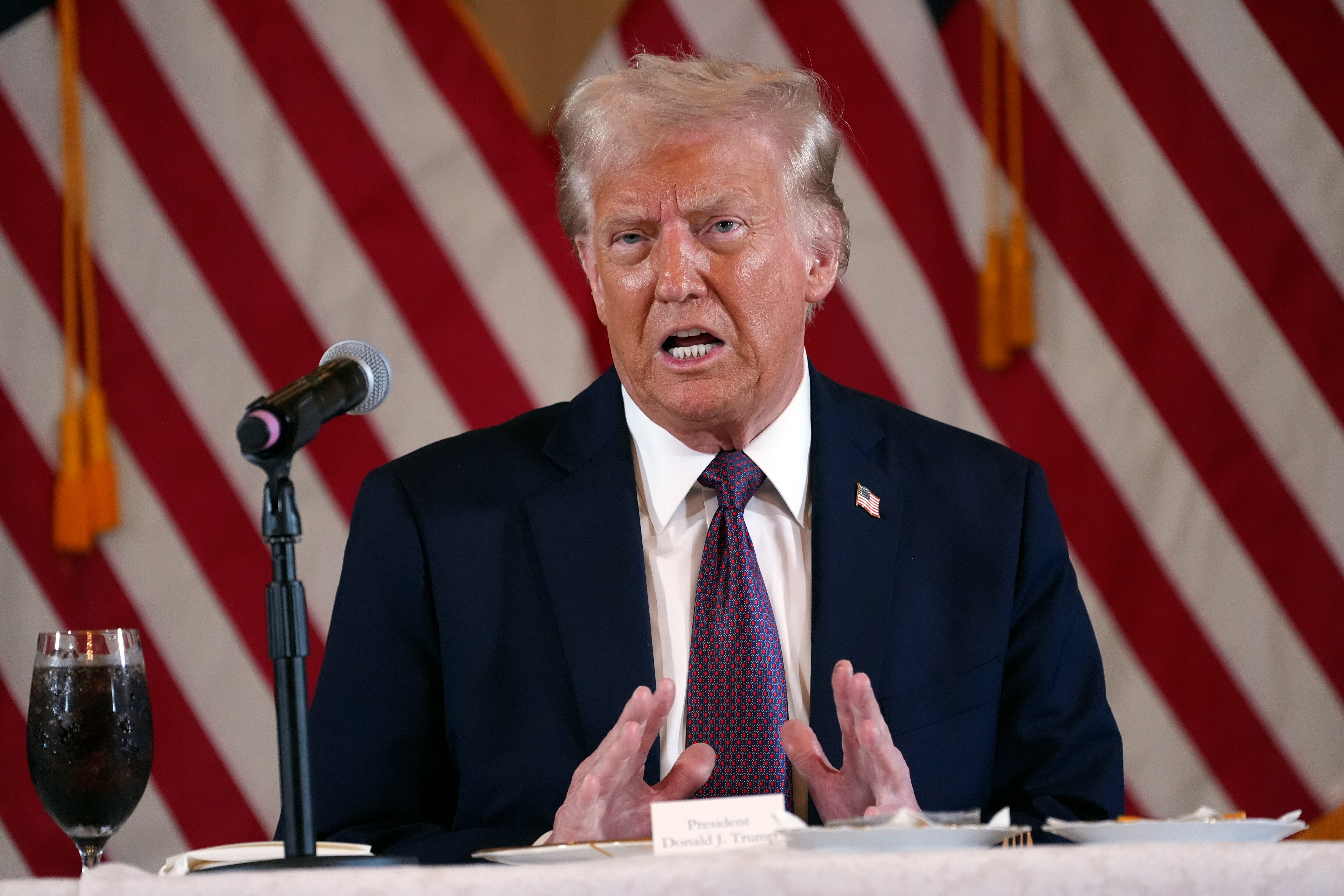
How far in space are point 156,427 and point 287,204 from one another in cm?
53

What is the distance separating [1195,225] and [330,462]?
184 cm

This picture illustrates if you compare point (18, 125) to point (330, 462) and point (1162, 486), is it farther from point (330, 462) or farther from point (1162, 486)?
point (1162, 486)

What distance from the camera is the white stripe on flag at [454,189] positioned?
2850 mm

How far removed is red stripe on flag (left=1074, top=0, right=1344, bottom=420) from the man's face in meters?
1.42

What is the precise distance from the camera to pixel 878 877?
2.71ft

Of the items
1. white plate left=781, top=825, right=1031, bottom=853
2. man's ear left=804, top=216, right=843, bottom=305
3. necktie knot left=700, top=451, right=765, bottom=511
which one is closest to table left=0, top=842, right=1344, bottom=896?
white plate left=781, top=825, right=1031, bottom=853

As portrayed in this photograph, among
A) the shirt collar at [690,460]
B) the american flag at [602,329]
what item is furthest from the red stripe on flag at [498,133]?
the shirt collar at [690,460]

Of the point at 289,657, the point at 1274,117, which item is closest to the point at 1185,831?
the point at 289,657

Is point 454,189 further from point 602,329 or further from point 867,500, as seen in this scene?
point 867,500

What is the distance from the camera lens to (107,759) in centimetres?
136

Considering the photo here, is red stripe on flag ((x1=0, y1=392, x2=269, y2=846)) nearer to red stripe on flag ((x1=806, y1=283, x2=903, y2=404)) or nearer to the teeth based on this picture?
red stripe on flag ((x1=806, y1=283, x2=903, y2=404))

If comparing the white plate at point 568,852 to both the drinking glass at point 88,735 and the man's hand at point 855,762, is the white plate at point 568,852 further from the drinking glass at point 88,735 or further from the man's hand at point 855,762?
the drinking glass at point 88,735

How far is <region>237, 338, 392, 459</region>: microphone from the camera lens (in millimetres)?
980

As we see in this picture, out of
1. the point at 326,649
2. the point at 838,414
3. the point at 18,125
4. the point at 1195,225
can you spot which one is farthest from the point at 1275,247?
the point at 18,125
